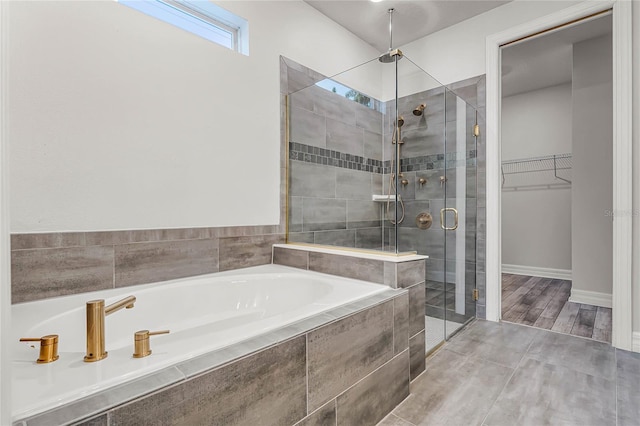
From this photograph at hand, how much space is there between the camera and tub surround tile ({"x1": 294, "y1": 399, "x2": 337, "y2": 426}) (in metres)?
1.10

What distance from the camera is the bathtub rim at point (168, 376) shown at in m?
0.66

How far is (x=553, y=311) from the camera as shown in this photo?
2902mm

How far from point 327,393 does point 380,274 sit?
2.36 feet

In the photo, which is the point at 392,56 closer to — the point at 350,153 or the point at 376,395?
the point at 350,153

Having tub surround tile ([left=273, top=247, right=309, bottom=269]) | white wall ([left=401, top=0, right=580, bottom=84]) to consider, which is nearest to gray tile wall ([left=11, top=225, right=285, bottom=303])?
tub surround tile ([left=273, top=247, right=309, bottom=269])

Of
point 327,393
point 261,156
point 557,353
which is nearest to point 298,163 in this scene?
point 261,156

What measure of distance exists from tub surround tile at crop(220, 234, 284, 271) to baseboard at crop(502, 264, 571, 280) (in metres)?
3.80

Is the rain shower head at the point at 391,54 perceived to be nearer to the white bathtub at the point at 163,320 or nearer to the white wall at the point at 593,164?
the white bathtub at the point at 163,320

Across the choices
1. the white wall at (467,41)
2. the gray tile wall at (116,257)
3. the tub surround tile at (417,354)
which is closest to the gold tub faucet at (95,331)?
the gray tile wall at (116,257)

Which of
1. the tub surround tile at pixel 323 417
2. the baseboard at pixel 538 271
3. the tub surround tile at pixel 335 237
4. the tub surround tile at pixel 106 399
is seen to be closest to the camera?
the tub surround tile at pixel 106 399

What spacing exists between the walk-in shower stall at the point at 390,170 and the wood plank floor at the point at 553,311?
0.55 meters

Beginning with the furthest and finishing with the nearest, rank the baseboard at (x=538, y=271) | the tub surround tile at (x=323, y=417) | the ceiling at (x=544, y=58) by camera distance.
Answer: the baseboard at (x=538, y=271) < the ceiling at (x=544, y=58) < the tub surround tile at (x=323, y=417)

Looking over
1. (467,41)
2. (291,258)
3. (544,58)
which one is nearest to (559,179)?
(544,58)

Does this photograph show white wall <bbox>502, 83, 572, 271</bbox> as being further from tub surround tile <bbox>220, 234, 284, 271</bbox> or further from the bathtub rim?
the bathtub rim
